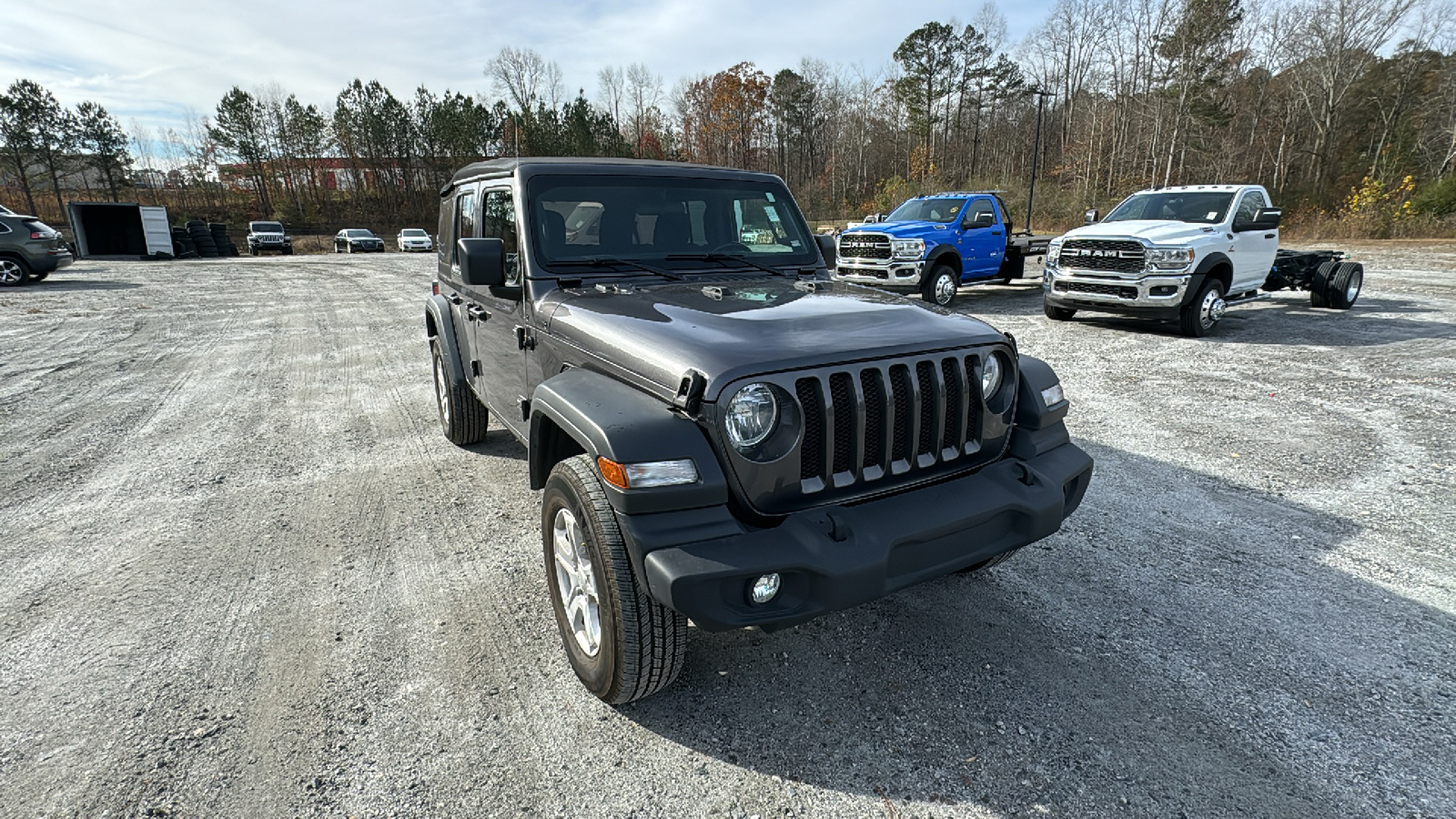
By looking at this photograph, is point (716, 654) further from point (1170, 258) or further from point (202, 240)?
point (202, 240)

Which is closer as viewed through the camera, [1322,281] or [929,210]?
[1322,281]

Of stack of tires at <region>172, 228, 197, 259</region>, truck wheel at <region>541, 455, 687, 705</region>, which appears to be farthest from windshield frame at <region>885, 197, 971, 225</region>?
stack of tires at <region>172, 228, 197, 259</region>

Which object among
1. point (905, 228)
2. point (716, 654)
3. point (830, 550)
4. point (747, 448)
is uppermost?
point (905, 228)

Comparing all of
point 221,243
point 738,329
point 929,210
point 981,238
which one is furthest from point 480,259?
point 221,243

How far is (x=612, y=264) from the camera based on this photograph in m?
3.50

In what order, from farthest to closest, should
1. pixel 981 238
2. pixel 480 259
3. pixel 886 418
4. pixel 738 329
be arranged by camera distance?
pixel 981 238 < pixel 480 259 < pixel 738 329 < pixel 886 418

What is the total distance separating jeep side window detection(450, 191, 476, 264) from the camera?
4275 mm

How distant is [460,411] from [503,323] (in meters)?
1.66

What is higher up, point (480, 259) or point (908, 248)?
point (480, 259)

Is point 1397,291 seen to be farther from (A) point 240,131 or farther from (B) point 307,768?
(A) point 240,131

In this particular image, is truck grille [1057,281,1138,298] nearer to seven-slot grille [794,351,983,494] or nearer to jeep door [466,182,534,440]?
seven-slot grille [794,351,983,494]

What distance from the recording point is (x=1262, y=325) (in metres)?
10.0

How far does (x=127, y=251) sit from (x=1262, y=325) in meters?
38.0

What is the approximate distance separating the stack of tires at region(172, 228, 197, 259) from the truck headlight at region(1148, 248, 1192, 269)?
35522 millimetres
